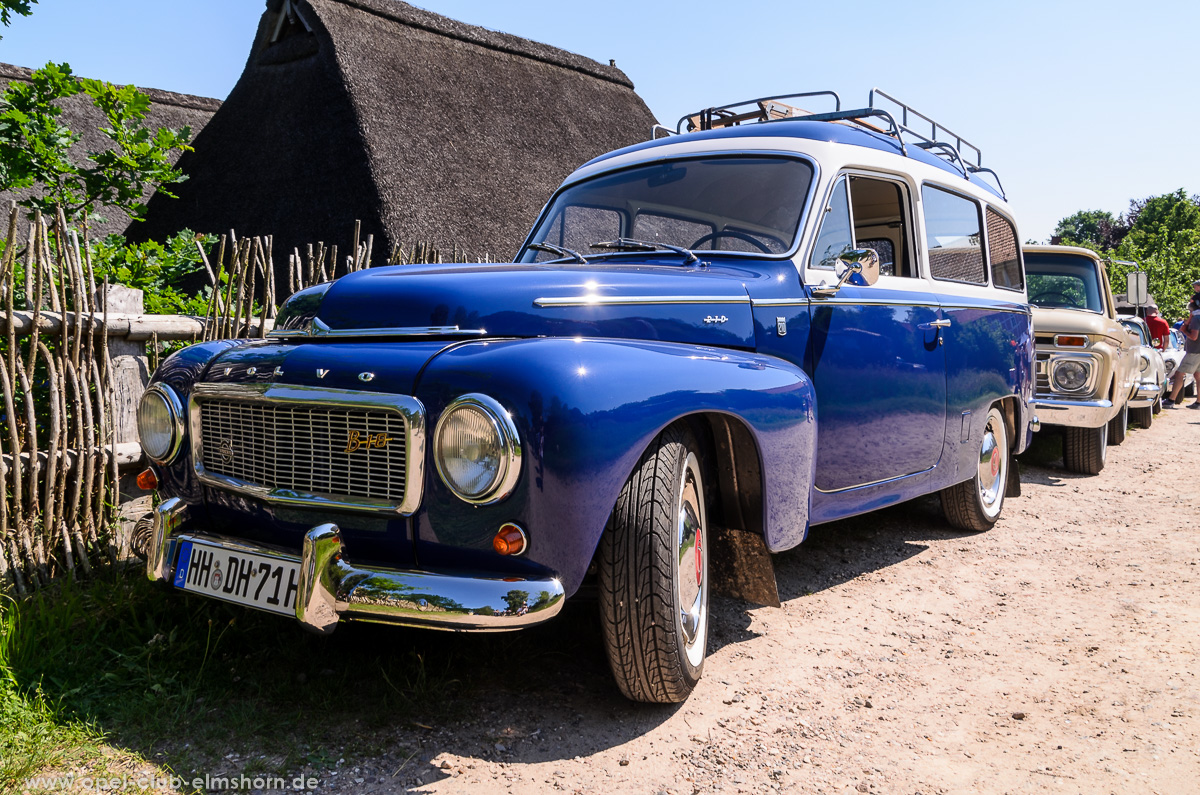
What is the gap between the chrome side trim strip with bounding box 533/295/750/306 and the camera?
2.73m

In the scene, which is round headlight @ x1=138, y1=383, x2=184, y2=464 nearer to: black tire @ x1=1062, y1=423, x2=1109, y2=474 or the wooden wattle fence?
the wooden wattle fence

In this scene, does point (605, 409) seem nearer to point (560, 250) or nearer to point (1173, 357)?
point (560, 250)

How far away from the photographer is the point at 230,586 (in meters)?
2.50

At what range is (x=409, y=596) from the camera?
2.19 metres

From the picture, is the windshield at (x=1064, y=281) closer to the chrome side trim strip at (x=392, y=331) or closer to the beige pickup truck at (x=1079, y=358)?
the beige pickup truck at (x=1079, y=358)

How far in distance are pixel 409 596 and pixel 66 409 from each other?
7.93 ft

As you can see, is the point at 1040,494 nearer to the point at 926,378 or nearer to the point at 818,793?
the point at 926,378

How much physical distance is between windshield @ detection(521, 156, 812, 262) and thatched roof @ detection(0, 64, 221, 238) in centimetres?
955

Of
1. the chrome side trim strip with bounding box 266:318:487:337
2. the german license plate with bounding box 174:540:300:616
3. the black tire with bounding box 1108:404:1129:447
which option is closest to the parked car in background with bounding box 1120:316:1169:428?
the black tire with bounding box 1108:404:1129:447

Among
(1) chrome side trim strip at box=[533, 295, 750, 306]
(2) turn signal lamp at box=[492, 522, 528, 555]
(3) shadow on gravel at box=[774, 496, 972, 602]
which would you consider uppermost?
(1) chrome side trim strip at box=[533, 295, 750, 306]

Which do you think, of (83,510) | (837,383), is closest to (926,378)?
(837,383)

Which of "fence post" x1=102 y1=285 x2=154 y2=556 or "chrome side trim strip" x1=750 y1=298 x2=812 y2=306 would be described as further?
"fence post" x1=102 y1=285 x2=154 y2=556

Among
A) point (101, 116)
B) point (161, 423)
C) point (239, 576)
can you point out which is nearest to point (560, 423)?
point (239, 576)

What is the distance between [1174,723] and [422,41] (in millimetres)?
12657
